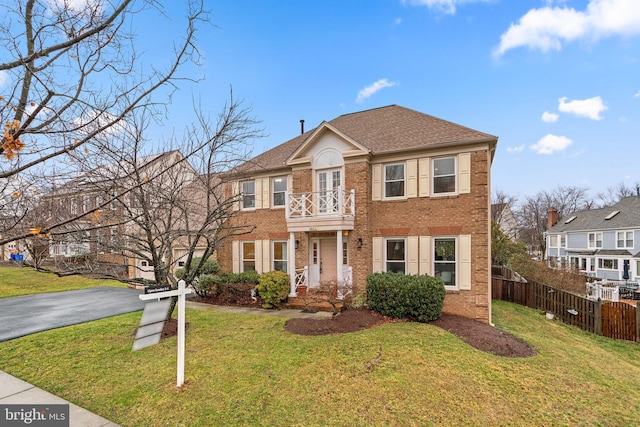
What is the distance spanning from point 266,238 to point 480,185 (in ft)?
28.9

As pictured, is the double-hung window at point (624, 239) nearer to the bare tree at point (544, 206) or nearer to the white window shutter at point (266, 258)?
the bare tree at point (544, 206)

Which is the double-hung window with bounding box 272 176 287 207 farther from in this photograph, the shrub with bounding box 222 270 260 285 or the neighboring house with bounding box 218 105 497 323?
the shrub with bounding box 222 270 260 285

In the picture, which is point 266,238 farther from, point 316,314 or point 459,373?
→ point 459,373

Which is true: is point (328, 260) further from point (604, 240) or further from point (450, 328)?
point (604, 240)

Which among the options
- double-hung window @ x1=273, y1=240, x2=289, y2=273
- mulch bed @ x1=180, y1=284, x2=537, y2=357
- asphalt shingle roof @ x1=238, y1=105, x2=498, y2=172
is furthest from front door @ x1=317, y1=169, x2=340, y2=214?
mulch bed @ x1=180, y1=284, x2=537, y2=357

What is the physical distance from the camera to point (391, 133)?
40.1 ft

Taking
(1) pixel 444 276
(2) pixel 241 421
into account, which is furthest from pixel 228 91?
(1) pixel 444 276

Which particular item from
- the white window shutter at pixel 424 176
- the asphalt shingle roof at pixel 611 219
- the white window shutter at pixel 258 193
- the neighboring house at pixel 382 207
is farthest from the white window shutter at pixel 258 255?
the asphalt shingle roof at pixel 611 219

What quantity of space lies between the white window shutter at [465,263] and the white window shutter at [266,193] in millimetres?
8109

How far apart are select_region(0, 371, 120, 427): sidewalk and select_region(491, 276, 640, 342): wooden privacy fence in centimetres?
1515

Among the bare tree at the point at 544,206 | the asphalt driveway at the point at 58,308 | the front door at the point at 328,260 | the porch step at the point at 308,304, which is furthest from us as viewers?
the bare tree at the point at 544,206

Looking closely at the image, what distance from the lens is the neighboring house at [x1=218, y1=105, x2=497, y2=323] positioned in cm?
989

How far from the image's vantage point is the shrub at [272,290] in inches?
438

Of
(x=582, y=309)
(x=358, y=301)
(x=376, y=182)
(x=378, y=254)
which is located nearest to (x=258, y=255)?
(x=358, y=301)
